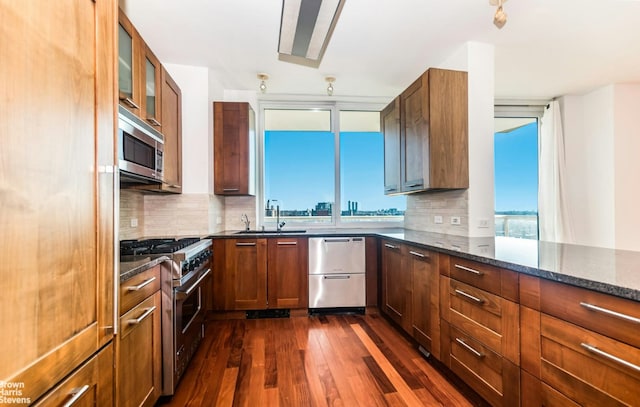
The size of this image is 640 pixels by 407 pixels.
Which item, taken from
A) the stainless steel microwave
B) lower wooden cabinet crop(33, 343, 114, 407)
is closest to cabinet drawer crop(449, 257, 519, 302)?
lower wooden cabinet crop(33, 343, 114, 407)

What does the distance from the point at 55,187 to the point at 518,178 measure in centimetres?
514

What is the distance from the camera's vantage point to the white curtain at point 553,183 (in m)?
3.90

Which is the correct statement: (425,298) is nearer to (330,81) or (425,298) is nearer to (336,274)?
(336,274)

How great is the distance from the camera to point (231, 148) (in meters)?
3.38

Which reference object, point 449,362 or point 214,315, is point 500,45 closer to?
point 449,362

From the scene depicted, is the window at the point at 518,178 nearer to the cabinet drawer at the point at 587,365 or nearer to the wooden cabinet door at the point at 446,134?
the wooden cabinet door at the point at 446,134

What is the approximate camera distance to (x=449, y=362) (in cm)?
196

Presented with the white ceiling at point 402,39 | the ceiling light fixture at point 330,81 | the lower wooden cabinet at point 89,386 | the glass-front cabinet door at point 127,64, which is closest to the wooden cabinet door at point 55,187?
the lower wooden cabinet at point 89,386

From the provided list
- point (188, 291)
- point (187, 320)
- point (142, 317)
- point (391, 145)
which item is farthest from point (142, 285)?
point (391, 145)

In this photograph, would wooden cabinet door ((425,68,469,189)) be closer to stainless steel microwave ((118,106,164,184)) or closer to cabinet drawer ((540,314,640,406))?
cabinet drawer ((540,314,640,406))

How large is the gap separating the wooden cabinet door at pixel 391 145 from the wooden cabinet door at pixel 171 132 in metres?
2.37

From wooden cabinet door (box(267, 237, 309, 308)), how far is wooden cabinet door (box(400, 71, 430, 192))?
4.43ft

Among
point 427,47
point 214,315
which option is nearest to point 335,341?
point 214,315

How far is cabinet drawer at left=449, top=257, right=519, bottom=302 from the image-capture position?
147cm
